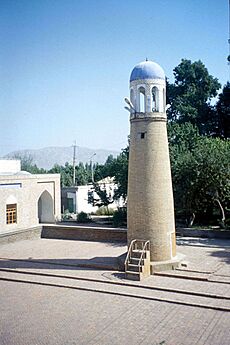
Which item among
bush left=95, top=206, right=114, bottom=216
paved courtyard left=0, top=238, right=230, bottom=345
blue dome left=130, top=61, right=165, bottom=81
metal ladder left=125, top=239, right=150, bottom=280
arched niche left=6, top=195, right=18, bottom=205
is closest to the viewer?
paved courtyard left=0, top=238, right=230, bottom=345

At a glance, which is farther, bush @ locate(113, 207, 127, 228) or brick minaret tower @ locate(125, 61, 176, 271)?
bush @ locate(113, 207, 127, 228)

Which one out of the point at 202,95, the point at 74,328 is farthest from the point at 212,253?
the point at 202,95

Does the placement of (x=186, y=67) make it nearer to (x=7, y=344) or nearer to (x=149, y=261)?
(x=149, y=261)

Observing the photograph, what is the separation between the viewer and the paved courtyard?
9.50 meters

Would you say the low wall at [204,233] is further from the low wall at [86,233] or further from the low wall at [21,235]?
the low wall at [21,235]

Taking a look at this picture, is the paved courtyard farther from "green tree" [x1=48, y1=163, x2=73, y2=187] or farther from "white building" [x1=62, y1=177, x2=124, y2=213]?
"green tree" [x1=48, y1=163, x2=73, y2=187]

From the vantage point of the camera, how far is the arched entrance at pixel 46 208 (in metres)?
29.8

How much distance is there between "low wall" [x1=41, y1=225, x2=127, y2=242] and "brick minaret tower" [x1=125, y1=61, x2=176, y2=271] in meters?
6.70

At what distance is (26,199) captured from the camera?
26266mm

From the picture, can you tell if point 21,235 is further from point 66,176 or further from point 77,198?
point 66,176

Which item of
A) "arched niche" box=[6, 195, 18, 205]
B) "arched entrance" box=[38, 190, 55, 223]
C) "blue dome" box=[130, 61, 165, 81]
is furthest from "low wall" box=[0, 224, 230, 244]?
"blue dome" box=[130, 61, 165, 81]

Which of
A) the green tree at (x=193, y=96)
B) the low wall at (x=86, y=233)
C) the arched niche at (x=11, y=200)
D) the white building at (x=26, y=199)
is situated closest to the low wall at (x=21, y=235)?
the low wall at (x=86, y=233)

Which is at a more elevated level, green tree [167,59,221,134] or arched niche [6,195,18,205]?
green tree [167,59,221,134]

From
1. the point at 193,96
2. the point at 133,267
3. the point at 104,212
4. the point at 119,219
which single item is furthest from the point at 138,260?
the point at 193,96
